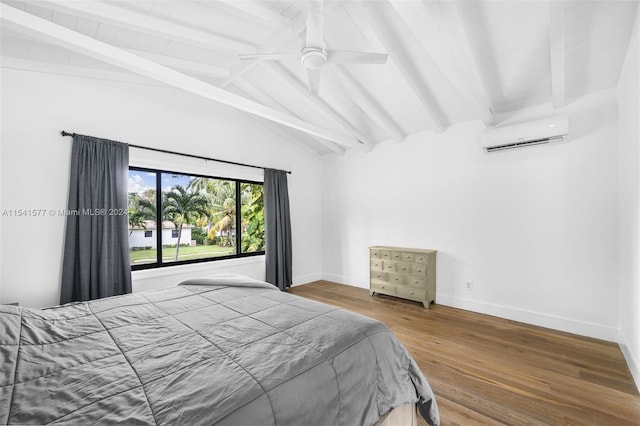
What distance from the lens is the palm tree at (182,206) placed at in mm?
3703

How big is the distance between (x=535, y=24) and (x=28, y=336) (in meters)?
3.93

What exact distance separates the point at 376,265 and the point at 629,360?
8.67 feet

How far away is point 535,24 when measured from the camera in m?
2.21

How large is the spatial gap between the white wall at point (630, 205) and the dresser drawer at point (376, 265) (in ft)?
8.27

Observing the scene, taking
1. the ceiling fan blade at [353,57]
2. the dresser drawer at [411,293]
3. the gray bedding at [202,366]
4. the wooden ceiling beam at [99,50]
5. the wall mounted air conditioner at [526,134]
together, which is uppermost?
the wooden ceiling beam at [99,50]

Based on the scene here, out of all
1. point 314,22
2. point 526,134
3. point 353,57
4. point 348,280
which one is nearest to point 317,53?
point 314,22

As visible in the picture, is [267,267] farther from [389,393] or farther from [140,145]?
[389,393]

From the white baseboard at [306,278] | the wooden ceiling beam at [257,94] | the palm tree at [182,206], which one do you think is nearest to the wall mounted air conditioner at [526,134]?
the wooden ceiling beam at [257,94]

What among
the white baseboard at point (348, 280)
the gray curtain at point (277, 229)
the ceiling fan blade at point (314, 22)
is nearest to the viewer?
the ceiling fan blade at point (314, 22)

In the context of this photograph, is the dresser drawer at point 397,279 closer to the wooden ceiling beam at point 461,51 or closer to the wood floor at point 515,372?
the wood floor at point 515,372

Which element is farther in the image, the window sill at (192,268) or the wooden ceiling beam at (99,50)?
the window sill at (192,268)

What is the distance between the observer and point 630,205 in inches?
88.5

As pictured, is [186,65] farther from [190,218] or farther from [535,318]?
[535,318]

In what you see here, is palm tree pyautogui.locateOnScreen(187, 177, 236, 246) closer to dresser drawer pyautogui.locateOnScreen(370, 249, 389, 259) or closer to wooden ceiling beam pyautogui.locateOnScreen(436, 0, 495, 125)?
dresser drawer pyautogui.locateOnScreen(370, 249, 389, 259)
